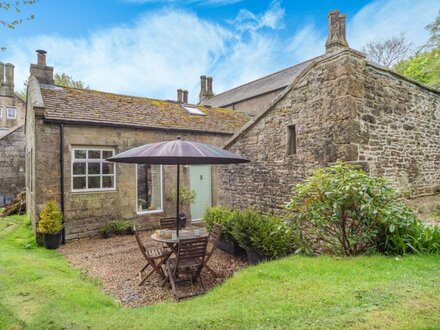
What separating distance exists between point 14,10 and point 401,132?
8251 millimetres

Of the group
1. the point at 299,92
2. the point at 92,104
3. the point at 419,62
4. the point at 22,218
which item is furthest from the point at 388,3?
the point at 22,218

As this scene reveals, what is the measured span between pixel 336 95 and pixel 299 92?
3.70ft

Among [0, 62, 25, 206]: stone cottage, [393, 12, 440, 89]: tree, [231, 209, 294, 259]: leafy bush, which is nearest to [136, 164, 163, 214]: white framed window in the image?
[231, 209, 294, 259]: leafy bush

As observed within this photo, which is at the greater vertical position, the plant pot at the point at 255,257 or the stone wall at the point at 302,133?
the stone wall at the point at 302,133

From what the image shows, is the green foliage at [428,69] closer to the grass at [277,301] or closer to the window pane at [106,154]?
the grass at [277,301]

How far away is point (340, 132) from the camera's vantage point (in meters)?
5.64

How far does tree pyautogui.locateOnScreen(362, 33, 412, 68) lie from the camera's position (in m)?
21.7

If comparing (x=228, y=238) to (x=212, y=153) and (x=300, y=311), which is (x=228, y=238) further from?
(x=300, y=311)

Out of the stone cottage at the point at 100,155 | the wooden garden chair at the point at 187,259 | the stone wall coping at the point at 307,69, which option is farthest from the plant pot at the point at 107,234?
the stone wall coping at the point at 307,69

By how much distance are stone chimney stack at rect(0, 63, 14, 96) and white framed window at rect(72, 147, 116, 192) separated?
20.1 meters

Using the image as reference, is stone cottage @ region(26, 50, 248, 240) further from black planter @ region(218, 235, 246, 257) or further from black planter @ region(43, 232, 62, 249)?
black planter @ region(218, 235, 246, 257)

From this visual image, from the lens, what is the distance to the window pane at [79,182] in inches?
344

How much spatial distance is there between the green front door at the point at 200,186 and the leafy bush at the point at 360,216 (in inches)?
257

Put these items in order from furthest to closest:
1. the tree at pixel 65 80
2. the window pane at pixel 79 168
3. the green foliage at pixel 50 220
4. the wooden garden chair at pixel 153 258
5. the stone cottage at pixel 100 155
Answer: the tree at pixel 65 80, the window pane at pixel 79 168, the stone cottage at pixel 100 155, the green foliage at pixel 50 220, the wooden garden chair at pixel 153 258
